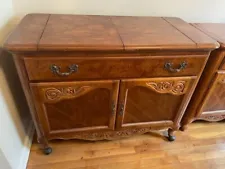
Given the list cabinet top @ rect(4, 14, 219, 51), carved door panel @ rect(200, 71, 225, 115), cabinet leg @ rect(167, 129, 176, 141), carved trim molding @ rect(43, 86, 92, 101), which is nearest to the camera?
cabinet top @ rect(4, 14, 219, 51)

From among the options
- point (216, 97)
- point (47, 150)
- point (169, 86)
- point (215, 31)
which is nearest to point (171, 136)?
point (216, 97)

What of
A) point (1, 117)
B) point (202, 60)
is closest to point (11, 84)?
point (1, 117)

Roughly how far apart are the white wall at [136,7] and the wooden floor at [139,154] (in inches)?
36.7

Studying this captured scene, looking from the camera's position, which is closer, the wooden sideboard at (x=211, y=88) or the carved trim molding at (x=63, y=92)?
the carved trim molding at (x=63, y=92)

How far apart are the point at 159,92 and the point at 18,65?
748 mm

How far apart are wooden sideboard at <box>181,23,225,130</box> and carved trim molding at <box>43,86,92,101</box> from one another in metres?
0.74

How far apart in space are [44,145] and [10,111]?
330 mm

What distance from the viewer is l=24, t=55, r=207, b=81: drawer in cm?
83

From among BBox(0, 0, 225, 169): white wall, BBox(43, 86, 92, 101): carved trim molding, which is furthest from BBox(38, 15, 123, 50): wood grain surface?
BBox(43, 86, 92, 101): carved trim molding

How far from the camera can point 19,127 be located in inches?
46.6

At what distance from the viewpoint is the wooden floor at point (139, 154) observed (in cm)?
124

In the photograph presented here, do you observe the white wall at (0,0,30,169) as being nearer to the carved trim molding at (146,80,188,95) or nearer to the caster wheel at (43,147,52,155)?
the caster wheel at (43,147,52,155)

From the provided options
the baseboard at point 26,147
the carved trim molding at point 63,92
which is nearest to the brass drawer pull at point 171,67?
the carved trim molding at point 63,92

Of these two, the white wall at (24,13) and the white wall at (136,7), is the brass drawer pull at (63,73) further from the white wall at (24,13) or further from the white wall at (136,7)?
the white wall at (136,7)
